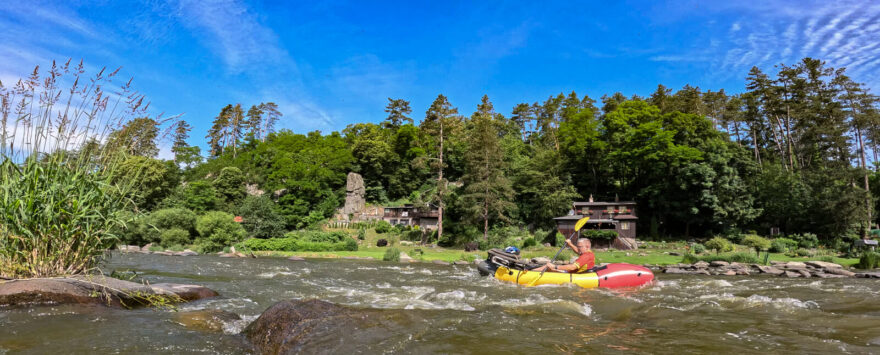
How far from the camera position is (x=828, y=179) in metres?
28.9

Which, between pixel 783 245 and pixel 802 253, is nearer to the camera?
pixel 802 253

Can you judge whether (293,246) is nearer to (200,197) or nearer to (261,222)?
(261,222)

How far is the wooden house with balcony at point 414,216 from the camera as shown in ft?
131

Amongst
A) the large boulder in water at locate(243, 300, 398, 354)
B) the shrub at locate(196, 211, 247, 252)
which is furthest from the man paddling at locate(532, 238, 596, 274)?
the shrub at locate(196, 211, 247, 252)

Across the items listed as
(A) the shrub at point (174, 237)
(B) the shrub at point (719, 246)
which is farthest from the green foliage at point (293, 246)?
(B) the shrub at point (719, 246)

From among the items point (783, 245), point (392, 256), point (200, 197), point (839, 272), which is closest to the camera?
point (839, 272)

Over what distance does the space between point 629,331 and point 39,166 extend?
8520mm

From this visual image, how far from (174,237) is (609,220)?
1343 inches

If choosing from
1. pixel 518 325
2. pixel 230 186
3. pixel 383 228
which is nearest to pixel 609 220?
pixel 383 228

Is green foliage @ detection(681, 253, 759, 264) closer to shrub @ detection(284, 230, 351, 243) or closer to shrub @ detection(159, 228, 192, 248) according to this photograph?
shrub @ detection(284, 230, 351, 243)

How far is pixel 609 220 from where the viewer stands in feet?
107

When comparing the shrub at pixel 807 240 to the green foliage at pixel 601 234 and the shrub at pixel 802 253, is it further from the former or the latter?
Answer: the green foliage at pixel 601 234

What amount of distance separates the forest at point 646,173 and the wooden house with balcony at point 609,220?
2021 millimetres

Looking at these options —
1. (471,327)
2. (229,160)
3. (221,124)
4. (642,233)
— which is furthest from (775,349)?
(221,124)
